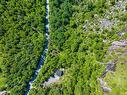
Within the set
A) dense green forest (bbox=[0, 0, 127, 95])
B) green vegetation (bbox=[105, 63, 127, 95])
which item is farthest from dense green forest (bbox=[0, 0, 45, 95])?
green vegetation (bbox=[105, 63, 127, 95])

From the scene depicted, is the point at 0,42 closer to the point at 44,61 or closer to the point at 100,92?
the point at 44,61

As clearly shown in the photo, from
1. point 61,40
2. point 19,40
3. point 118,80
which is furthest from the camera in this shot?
point 19,40

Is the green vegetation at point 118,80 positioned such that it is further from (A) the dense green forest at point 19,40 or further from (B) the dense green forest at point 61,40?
(A) the dense green forest at point 19,40

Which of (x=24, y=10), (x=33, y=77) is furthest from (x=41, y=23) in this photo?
(x=33, y=77)

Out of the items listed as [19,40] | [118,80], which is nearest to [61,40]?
[19,40]

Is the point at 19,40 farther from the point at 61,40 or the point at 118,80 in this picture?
the point at 118,80

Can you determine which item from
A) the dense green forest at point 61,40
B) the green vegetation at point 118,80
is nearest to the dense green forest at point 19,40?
the dense green forest at point 61,40

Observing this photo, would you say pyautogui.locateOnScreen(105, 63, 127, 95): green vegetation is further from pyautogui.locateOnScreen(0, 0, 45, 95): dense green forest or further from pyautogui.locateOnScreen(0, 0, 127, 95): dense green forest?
pyautogui.locateOnScreen(0, 0, 45, 95): dense green forest
